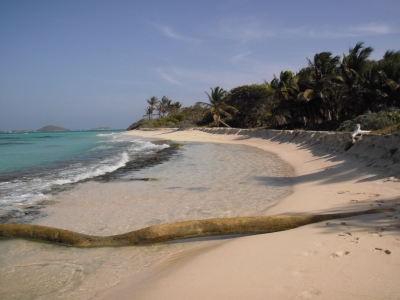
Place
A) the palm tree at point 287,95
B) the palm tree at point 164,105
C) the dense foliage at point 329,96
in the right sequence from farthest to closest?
1. the palm tree at point 164,105
2. the palm tree at point 287,95
3. the dense foliage at point 329,96

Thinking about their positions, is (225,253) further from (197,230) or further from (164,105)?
(164,105)

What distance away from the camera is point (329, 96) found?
30703 mm

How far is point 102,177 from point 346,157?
30.6 feet

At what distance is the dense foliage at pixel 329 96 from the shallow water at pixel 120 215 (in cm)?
1030

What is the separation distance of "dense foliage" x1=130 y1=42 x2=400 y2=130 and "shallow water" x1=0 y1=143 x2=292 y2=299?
406 inches

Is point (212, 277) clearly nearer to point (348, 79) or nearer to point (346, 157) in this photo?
point (346, 157)

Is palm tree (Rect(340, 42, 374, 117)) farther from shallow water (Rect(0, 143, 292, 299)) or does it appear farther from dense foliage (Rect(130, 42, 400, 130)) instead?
shallow water (Rect(0, 143, 292, 299))

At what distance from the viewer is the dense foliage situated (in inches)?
971

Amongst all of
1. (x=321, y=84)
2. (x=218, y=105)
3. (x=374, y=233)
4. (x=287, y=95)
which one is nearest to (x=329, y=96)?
(x=321, y=84)

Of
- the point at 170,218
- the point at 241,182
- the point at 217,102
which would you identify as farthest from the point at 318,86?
the point at 170,218

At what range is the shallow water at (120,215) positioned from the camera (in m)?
3.67

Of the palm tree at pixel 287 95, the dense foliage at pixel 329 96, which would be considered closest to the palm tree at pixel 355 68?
the dense foliage at pixel 329 96

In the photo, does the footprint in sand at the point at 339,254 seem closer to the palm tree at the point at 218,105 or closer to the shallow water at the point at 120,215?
the shallow water at the point at 120,215

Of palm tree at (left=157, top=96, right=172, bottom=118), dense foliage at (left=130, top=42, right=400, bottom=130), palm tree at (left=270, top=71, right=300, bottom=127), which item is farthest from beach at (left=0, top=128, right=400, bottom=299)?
palm tree at (left=157, top=96, right=172, bottom=118)
